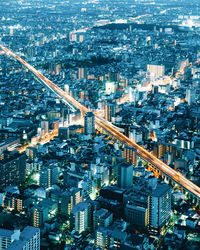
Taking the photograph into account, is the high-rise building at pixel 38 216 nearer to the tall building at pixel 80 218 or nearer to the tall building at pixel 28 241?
the tall building at pixel 80 218

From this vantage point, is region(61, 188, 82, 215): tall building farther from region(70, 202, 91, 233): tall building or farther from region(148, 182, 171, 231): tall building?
region(148, 182, 171, 231): tall building

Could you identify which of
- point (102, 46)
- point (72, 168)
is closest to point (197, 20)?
point (102, 46)

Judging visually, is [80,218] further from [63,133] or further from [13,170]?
[63,133]

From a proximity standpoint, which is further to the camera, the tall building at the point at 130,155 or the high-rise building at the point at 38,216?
the tall building at the point at 130,155

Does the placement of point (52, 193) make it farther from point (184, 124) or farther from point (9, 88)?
point (9, 88)

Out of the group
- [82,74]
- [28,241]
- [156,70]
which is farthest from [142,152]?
[156,70]

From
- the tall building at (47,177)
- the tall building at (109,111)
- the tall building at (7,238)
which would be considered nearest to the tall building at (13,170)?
the tall building at (47,177)
